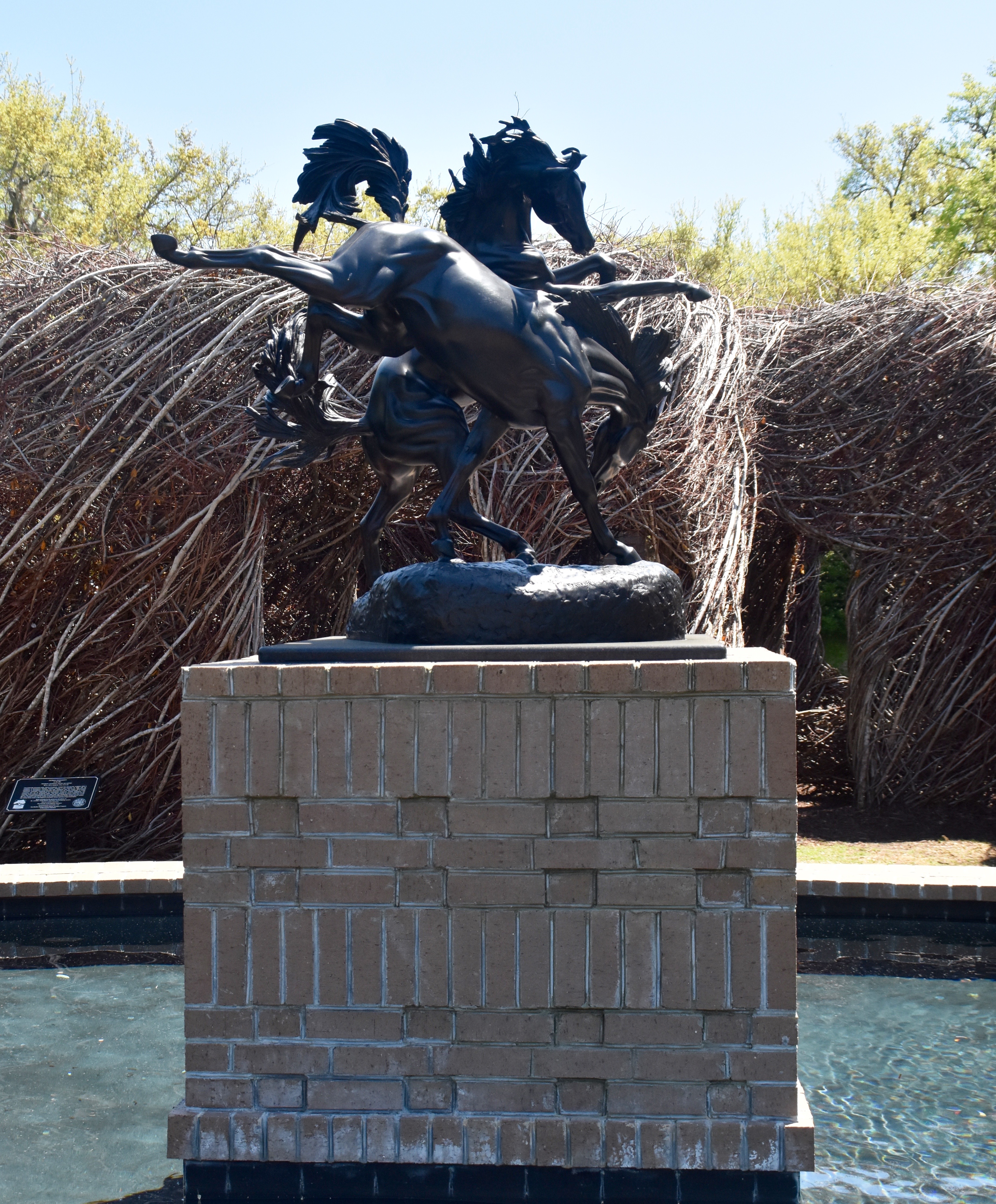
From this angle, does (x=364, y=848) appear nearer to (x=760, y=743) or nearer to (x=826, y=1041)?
(x=760, y=743)

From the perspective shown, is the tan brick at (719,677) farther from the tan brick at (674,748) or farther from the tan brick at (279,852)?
the tan brick at (279,852)

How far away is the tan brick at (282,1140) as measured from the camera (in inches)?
102

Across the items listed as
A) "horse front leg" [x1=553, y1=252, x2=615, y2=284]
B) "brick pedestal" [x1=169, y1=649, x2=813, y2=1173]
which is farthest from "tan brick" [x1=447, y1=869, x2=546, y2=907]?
"horse front leg" [x1=553, y1=252, x2=615, y2=284]

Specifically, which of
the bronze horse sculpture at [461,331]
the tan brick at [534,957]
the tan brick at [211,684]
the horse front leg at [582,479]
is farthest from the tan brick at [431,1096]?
the horse front leg at [582,479]

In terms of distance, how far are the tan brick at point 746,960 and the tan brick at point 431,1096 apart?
2.25ft

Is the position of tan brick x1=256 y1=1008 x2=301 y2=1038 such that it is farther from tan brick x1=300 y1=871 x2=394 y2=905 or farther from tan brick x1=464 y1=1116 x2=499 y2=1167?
tan brick x1=464 y1=1116 x2=499 y2=1167

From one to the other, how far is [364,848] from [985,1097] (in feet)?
6.10

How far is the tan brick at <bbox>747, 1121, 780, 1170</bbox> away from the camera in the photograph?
8.29 ft

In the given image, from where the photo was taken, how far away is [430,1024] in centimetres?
262

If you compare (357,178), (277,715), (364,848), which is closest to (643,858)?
(364,848)

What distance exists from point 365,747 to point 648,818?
0.68 metres

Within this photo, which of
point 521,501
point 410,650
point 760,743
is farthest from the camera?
point 521,501

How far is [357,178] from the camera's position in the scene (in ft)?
11.2

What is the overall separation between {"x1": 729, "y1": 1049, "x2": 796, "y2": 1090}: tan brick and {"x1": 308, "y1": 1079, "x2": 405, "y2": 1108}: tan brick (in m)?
0.77
